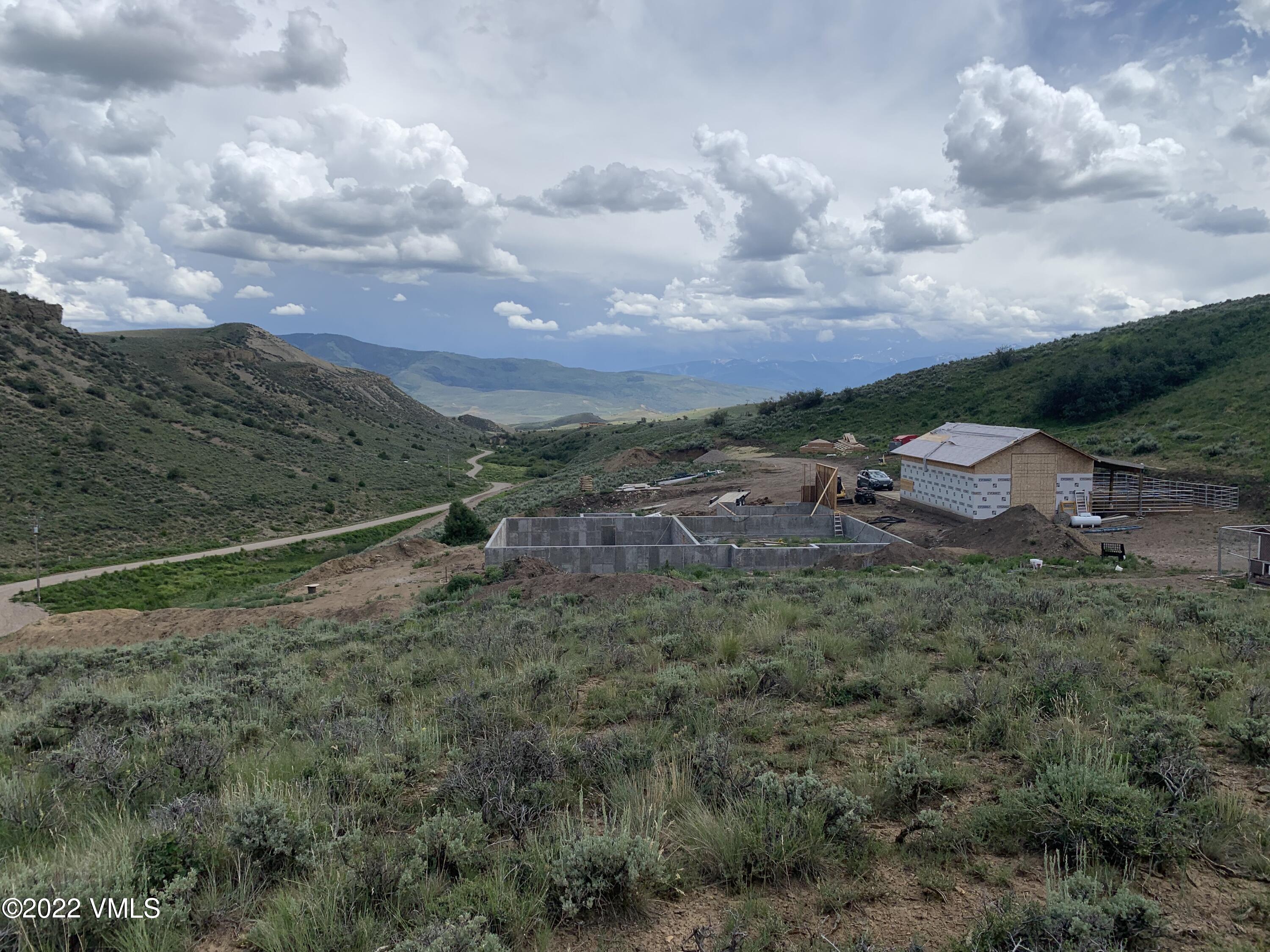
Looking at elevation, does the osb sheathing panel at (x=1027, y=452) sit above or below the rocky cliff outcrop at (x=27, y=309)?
below

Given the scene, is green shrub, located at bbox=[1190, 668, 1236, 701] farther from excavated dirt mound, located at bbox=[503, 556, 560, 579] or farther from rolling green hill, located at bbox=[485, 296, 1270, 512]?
rolling green hill, located at bbox=[485, 296, 1270, 512]

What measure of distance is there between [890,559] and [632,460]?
41475 millimetres

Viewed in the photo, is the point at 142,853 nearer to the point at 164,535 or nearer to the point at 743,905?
the point at 743,905

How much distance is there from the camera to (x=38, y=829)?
4.41 metres

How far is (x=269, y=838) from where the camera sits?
387 cm

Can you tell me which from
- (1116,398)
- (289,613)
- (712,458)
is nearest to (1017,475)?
(289,613)

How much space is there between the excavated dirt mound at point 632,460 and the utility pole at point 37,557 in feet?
122

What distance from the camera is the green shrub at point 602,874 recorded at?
11.4 feet

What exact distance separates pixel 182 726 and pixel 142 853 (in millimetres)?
2431

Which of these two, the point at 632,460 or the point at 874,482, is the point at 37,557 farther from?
the point at 874,482

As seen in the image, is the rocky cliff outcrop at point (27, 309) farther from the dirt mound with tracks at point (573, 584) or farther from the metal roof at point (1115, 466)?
the metal roof at point (1115, 466)

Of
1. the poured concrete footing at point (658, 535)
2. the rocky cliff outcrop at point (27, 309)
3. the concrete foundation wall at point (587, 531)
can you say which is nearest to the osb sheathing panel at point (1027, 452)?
the poured concrete footing at point (658, 535)

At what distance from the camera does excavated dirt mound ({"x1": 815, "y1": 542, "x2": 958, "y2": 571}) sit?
21375mm

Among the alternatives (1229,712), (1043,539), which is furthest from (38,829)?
(1043,539)
